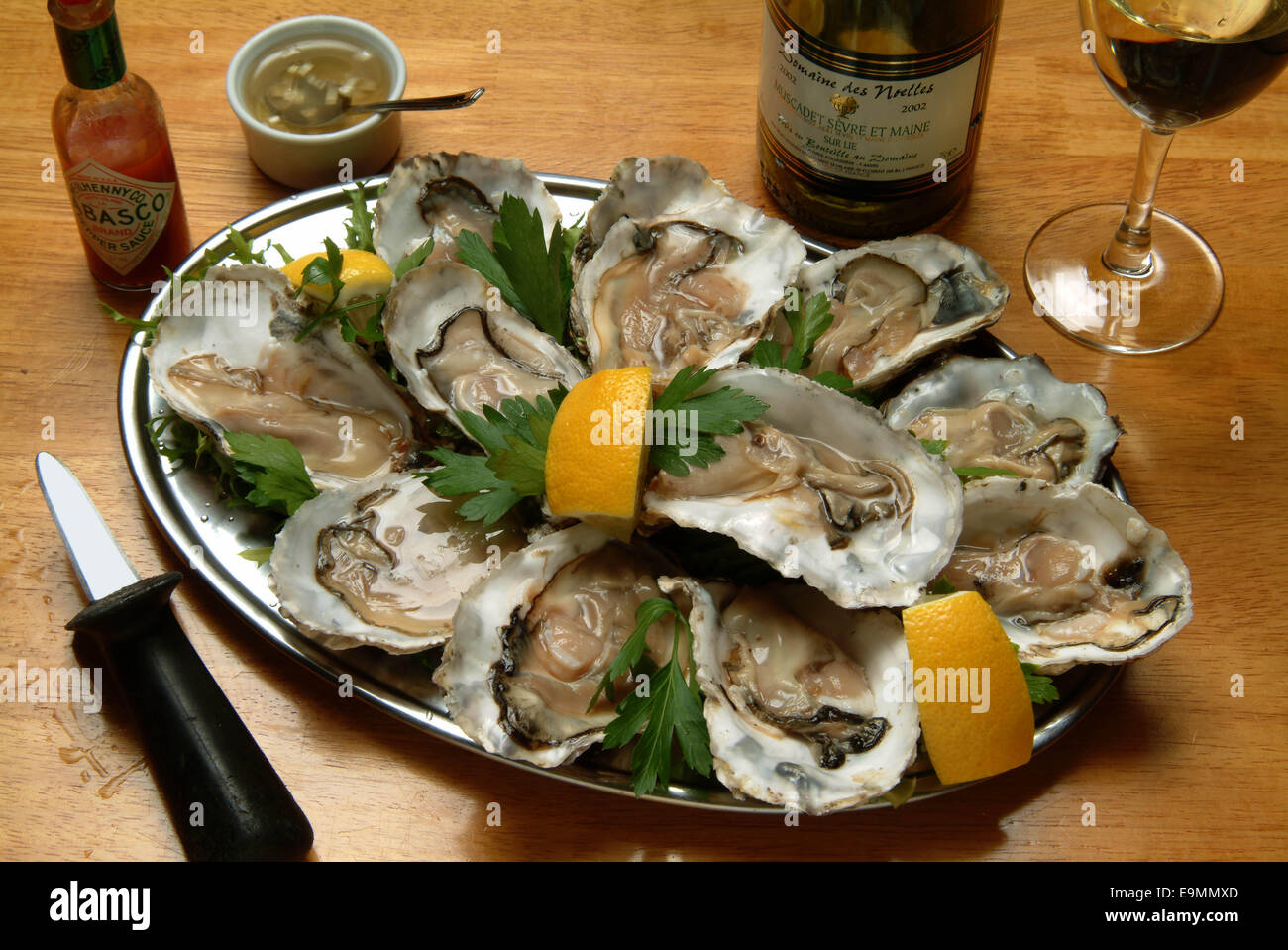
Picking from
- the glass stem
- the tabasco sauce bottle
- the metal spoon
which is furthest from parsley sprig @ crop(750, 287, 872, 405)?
the tabasco sauce bottle

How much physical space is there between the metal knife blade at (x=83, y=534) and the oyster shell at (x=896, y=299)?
2.54 ft

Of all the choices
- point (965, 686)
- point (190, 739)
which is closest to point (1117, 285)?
point (965, 686)

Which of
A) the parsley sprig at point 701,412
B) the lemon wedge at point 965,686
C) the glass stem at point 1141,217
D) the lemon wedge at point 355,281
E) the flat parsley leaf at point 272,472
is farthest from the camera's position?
the glass stem at point 1141,217

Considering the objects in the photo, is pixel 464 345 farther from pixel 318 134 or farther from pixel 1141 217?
pixel 1141 217

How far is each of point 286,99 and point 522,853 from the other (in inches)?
42.2

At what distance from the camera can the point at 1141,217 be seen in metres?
1.70

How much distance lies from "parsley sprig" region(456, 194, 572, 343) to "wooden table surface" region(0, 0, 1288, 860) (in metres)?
0.42

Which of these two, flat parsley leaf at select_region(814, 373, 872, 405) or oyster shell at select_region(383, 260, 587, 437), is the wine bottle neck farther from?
flat parsley leaf at select_region(814, 373, 872, 405)

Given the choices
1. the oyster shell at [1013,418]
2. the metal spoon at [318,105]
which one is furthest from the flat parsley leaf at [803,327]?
the metal spoon at [318,105]

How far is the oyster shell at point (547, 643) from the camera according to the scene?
4.06 ft

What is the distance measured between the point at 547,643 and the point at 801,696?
0.26 metres

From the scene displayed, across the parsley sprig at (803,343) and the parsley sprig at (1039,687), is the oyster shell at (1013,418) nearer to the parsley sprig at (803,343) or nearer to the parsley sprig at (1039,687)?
the parsley sprig at (803,343)

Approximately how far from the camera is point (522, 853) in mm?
1335

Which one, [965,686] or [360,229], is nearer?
[965,686]
